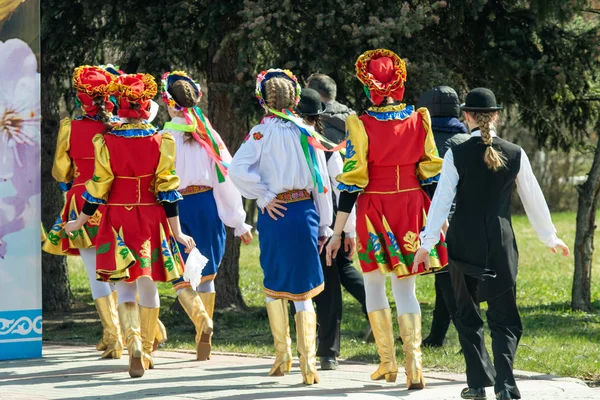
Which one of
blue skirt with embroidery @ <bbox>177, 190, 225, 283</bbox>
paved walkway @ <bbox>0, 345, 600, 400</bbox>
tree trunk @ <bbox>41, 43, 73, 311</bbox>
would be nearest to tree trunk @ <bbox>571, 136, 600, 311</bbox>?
paved walkway @ <bbox>0, 345, 600, 400</bbox>

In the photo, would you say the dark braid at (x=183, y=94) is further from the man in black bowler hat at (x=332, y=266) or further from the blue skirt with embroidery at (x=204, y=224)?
the man in black bowler hat at (x=332, y=266)

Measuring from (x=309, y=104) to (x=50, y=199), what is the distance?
5.31m

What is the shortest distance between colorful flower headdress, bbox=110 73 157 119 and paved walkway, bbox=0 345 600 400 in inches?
69.3

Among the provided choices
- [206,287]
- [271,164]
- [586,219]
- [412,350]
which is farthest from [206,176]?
[586,219]

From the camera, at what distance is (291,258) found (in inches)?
290

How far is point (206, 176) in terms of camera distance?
853 cm

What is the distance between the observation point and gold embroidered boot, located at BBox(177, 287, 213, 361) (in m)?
8.38

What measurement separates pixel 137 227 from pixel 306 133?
1278mm

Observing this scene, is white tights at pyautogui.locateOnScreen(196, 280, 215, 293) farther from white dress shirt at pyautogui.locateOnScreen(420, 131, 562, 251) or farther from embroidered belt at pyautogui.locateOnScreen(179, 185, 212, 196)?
white dress shirt at pyautogui.locateOnScreen(420, 131, 562, 251)

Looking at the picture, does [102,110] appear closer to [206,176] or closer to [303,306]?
[206,176]

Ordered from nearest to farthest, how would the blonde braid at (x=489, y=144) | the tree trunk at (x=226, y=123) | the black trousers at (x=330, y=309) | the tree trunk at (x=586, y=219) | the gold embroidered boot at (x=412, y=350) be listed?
the blonde braid at (x=489, y=144) → the gold embroidered boot at (x=412, y=350) → the black trousers at (x=330, y=309) → the tree trunk at (x=226, y=123) → the tree trunk at (x=586, y=219)

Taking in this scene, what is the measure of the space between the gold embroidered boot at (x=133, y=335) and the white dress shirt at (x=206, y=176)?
123 centimetres

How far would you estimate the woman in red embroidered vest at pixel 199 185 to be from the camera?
8461 mm

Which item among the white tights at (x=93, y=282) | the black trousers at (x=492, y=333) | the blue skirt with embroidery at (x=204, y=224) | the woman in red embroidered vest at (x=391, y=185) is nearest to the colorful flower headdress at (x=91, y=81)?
the blue skirt with embroidery at (x=204, y=224)
